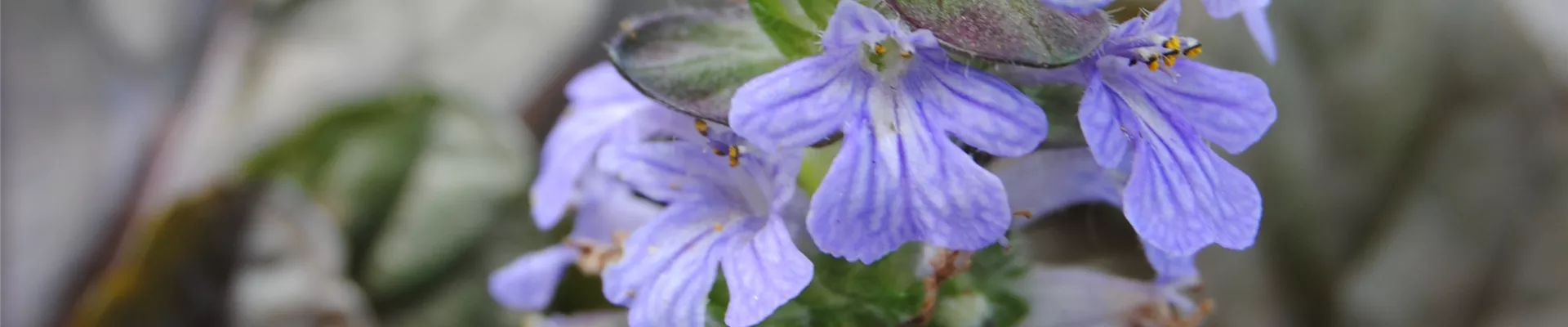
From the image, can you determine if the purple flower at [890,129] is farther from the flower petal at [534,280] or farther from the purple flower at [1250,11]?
the flower petal at [534,280]

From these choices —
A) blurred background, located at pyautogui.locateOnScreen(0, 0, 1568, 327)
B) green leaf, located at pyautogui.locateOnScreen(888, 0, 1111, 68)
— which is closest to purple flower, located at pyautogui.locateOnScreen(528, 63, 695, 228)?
green leaf, located at pyautogui.locateOnScreen(888, 0, 1111, 68)

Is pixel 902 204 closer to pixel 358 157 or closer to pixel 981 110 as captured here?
pixel 981 110

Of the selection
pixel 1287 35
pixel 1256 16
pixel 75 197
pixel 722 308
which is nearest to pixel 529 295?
pixel 722 308

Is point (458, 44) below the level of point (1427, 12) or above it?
below

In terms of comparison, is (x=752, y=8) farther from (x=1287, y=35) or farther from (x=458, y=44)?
(x=458, y=44)

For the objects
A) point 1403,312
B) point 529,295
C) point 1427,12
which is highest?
point 1427,12

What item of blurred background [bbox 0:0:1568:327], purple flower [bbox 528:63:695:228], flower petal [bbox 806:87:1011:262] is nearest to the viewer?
flower petal [bbox 806:87:1011:262]

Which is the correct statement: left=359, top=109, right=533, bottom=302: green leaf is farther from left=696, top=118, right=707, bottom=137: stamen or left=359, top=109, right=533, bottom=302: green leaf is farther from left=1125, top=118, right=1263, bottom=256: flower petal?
left=1125, top=118, right=1263, bottom=256: flower petal
